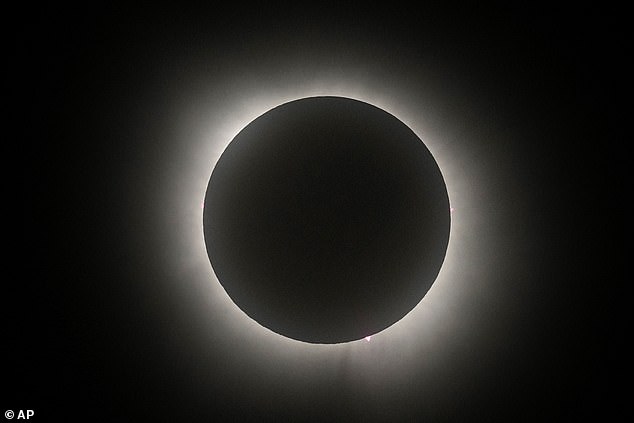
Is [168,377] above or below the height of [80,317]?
below

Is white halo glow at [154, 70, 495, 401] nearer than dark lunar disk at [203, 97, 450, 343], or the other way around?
dark lunar disk at [203, 97, 450, 343]

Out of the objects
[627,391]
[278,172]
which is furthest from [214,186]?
[627,391]

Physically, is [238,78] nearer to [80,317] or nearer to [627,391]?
[80,317]

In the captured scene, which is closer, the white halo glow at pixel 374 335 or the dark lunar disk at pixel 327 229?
the dark lunar disk at pixel 327 229
